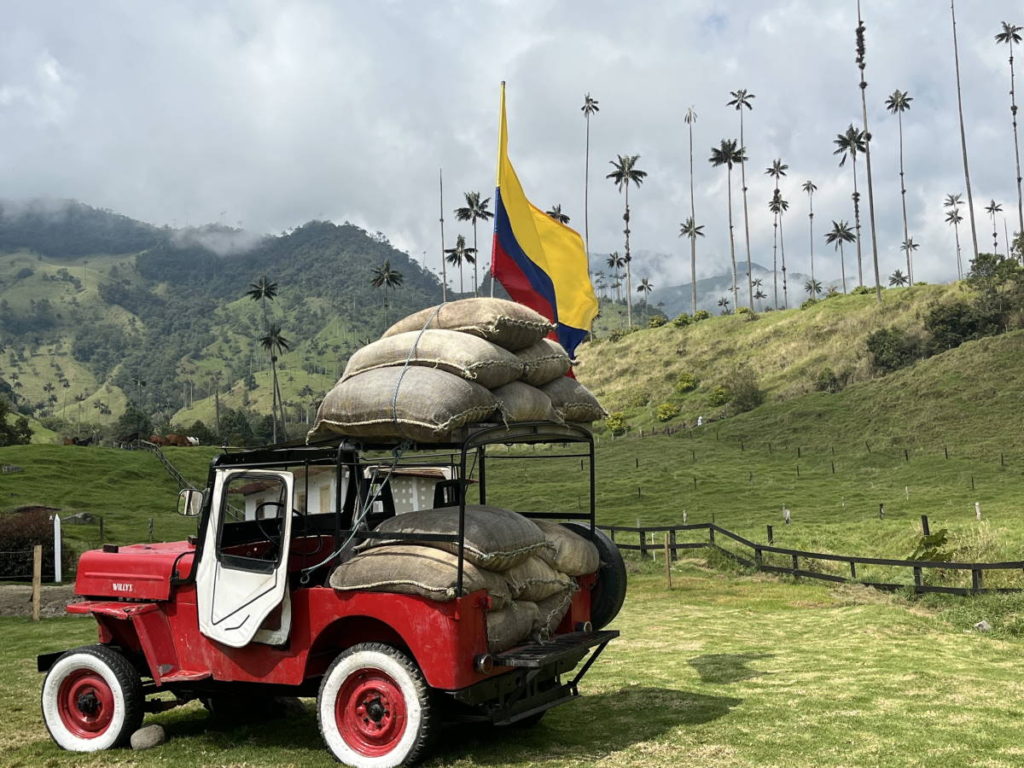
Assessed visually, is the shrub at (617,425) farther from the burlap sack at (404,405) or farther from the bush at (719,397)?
the burlap sack at (404,405)

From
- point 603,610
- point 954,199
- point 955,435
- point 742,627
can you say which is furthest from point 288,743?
point 954,199

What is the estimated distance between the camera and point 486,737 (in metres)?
8.98

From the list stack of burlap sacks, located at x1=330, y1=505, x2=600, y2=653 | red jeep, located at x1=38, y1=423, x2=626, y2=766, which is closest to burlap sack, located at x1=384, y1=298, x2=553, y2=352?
red jeep, located at x1=38, y1=423, x2=626, y2=766

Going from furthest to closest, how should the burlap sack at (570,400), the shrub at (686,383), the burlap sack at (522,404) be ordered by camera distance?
the shrub at (686,383) → the burlap sack at (570,400) → the burlap sack at (522,404)

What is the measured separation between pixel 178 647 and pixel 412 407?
3.48m

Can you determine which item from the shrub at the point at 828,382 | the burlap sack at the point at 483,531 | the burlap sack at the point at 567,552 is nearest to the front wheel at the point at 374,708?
the burlap sack at the point at 483,531

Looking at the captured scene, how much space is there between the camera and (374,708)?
7.80 m

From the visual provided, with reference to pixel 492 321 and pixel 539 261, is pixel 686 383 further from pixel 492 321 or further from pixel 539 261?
pixel 492 321

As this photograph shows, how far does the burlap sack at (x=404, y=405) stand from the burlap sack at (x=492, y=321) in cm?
79

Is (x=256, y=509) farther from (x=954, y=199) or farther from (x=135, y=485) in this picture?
(x=954, y=199)

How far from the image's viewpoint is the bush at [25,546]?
2928cm

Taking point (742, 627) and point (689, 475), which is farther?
point (689, 475)

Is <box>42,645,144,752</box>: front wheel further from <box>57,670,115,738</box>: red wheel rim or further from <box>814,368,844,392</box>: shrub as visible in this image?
<box>814,368,844,392</box>: shrub

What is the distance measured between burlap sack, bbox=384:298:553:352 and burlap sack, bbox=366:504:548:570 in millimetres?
1786
